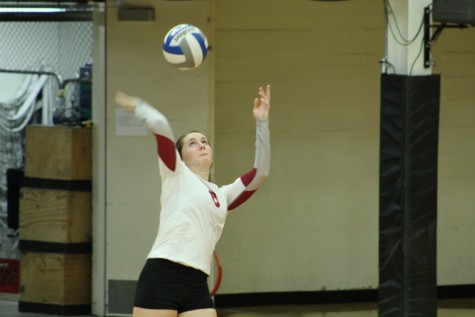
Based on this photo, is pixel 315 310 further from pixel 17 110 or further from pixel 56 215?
pixel 17 110

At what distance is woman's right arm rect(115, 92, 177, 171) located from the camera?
5.96m

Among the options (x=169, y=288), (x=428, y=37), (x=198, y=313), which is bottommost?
(x=198, y=313)

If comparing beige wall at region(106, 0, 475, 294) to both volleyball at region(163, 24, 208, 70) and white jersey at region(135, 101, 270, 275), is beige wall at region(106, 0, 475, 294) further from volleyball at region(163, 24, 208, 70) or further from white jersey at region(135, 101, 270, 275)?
white jersey at region(135, 101, 270, 275)

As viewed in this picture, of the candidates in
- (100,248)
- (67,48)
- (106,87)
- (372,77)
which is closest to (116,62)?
(106,87)

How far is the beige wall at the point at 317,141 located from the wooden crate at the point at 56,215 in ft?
4.62

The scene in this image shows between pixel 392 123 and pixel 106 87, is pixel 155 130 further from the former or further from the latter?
pixel 106 87

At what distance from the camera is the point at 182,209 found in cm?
616

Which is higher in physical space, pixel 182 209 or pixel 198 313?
pixel 182 209

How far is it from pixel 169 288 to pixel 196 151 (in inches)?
33.1

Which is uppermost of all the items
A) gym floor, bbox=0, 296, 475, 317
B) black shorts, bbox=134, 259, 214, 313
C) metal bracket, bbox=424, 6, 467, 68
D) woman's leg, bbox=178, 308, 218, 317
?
metal bracket, bbox=424, 6, 467, 68

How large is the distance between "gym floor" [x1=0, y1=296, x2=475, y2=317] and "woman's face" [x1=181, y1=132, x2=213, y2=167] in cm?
442

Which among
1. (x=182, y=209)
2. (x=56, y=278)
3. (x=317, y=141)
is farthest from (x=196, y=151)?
(x=317, y=141)

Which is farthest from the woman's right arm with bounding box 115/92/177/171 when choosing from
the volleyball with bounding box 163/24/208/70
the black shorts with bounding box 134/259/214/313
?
the volleyball with bounding box 163/24/208/70

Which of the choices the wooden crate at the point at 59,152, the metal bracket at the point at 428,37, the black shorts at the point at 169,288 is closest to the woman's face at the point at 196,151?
the black shorts at the point at 169,288
